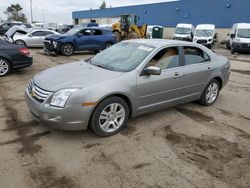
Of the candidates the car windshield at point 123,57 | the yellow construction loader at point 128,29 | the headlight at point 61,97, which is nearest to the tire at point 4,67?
the car windshield at point 123,57

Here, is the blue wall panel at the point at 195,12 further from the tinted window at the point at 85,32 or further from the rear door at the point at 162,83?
the rear door at the point at 162,83

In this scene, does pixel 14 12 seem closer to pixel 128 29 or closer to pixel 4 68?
pixel 128 29

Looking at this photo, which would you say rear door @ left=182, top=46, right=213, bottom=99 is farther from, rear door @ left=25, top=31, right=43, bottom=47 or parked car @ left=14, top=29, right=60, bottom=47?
rear door @ left=25, top=31, right=43, bottom=47

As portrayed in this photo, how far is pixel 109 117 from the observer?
4008 millimetres

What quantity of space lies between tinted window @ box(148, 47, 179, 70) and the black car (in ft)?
18.5

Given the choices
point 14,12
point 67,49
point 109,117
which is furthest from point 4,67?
point 14,12

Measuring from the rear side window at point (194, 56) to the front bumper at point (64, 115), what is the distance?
249cm

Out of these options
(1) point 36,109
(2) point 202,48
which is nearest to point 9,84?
(1) point 36,109

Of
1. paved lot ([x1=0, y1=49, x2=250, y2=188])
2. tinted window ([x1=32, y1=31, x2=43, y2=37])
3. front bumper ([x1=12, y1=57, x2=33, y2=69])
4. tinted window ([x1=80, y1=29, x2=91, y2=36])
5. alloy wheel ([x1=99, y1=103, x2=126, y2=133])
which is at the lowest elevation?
paved lot ([x1=0, y1=49, x2=250, y2=188])

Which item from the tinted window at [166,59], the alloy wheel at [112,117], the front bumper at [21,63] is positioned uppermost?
the tinted window at [166,59]

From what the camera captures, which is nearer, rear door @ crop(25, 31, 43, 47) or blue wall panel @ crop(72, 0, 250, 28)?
rear door @ crop(25, 31, 43, 47)

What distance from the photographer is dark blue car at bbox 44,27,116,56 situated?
13945mm

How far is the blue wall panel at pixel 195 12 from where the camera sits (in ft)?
91.9

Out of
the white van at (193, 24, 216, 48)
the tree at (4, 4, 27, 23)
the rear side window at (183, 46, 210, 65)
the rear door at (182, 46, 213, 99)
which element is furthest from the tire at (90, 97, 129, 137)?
the tree at (4, 4, 27, 23)
